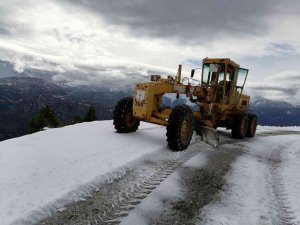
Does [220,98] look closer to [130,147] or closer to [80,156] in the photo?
Result: [130,147]

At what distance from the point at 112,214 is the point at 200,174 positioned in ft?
11.9

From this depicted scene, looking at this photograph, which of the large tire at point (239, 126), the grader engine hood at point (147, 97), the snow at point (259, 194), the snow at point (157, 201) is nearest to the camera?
the snow at point (157, 201)

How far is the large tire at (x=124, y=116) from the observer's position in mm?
13898

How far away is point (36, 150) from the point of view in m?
9.73

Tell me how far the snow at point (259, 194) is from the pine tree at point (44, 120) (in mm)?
46650

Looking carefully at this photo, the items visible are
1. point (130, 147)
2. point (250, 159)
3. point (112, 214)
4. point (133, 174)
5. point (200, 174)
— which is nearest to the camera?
point (112, 214)

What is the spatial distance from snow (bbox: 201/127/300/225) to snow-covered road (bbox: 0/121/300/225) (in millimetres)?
19

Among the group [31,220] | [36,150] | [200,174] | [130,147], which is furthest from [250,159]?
[31,220]

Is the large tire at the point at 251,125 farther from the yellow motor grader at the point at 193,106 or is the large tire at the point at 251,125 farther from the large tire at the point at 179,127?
the large tire at the point at 179,127

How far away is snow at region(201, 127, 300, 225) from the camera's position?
6484 mm

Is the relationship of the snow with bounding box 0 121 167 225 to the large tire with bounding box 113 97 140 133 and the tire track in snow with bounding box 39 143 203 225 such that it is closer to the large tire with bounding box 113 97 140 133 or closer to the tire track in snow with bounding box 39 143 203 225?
the tire track in snow with bounding box 39 143 203 225

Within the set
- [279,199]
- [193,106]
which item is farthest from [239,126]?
[279,199]

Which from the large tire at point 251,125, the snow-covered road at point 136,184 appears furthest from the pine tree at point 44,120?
the snow-covered road at point 136,184

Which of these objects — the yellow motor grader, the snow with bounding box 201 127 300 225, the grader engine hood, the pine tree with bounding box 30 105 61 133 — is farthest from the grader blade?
the pine tree with bounding box 30 105 61 133
